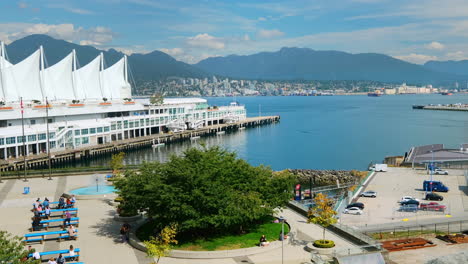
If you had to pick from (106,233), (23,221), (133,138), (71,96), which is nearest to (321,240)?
(106,233)

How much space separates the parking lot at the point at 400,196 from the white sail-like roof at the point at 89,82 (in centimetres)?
5156

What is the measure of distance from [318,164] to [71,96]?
3984cm

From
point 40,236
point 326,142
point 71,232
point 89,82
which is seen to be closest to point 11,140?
point 89,82

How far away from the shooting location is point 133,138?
229 feet

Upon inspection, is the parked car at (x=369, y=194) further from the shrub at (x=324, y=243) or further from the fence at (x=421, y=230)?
the shrub at (x=324, y=243)

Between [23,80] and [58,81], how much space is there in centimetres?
736

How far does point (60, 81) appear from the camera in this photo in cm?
7106

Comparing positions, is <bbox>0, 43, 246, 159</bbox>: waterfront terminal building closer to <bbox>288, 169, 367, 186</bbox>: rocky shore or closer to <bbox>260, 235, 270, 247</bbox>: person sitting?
<bbox>288, 169, 367, 186</bbox>: rocky shore

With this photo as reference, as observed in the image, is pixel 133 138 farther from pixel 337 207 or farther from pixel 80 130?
pixel 337 207

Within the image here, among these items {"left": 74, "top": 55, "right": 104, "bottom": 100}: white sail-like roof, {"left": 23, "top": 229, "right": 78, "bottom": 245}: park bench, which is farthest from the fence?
{"left": 74, "top": 55, "right": 104, "bottom": 100}: white sail-like roof

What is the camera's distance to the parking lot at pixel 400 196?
84.5ft

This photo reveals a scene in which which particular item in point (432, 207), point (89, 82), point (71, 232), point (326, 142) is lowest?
point (326, 142)

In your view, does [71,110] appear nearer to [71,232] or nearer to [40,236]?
[40,236]

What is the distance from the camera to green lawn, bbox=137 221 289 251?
17312mm
